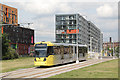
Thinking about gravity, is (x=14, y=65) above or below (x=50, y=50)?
below

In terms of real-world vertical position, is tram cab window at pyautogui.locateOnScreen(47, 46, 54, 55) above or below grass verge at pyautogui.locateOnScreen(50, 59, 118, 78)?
above

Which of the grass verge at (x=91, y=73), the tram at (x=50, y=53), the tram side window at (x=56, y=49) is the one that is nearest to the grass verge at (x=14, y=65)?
the tram at (x=50, y=53)

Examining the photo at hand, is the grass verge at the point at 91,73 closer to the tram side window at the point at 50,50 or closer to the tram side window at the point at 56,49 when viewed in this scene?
the tram side window at the point at 50,50

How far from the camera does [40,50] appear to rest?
27.9 meters

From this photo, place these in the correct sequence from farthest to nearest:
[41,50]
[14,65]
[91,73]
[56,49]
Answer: [14,65] < [56,49] < [41,50] < [91,73]

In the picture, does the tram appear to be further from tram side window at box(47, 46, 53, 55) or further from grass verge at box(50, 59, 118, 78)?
grass verge at box(50, 59, 118, 78)

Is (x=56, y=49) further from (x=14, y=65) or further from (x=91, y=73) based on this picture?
(x=91, y=73)

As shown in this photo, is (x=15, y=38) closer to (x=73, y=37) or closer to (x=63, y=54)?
(x=73, y=37)

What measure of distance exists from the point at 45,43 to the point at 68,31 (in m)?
95.5

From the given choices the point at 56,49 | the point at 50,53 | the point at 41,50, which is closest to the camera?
the point at 41,50

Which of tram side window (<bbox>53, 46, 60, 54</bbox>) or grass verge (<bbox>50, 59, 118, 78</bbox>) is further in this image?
tram side window (<bbox>53, 46, 60, 54</bbox>)

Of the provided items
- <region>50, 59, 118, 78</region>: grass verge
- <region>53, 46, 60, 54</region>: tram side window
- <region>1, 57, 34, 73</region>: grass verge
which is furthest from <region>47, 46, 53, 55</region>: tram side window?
<region>50, 59, 118, 78</region>: grass verge

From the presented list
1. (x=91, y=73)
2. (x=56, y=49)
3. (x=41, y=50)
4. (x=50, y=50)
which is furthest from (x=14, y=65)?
(x=91, y=73)

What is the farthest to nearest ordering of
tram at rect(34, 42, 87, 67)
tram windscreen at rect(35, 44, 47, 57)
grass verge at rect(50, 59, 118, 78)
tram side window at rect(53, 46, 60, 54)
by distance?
1. tram side window at rect(53, 46, 60, 54)
2. tram windscreen at rect(35, 44, 47, 57)
3. tram at rect(34, 42, 87, 67)
4. grass verge at rect(50, 59, 118, 78)
